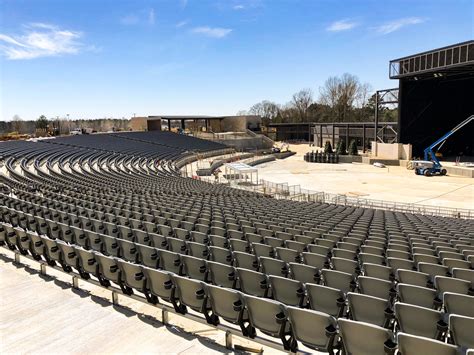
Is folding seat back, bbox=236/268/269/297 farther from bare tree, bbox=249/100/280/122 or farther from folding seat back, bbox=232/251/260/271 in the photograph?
bare tree, bbox=249/100/280/122

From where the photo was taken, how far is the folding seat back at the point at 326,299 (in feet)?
16.8

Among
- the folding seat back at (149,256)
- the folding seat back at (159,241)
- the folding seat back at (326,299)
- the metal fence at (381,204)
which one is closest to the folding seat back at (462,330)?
the folding seat back at (326,299)

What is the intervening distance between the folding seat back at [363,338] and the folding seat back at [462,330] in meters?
0.98

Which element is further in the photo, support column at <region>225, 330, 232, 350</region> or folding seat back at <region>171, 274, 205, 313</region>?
folding seat back at <region>171, 274, 205, 313</region>

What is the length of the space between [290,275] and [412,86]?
55727 mm

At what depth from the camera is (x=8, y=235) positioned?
9117mm

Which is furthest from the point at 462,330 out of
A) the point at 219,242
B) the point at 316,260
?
the point at 219,242

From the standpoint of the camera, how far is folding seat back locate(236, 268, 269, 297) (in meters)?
5.79

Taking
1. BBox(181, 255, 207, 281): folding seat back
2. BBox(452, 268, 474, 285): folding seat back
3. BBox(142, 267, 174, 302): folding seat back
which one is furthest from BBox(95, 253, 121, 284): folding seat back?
BBox(452, 268, 474, 285): folding seat back

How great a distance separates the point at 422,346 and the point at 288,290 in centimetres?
220

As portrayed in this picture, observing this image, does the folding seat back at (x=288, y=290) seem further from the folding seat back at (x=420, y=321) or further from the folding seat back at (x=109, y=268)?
the folding seat back at (x=109, y=268)

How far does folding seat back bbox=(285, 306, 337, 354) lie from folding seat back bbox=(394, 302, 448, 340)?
1.00 metres

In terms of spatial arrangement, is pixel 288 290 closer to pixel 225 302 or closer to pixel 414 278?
pixel 225 302

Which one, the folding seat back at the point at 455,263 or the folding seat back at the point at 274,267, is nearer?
the folding seat back at the point at 274,267
